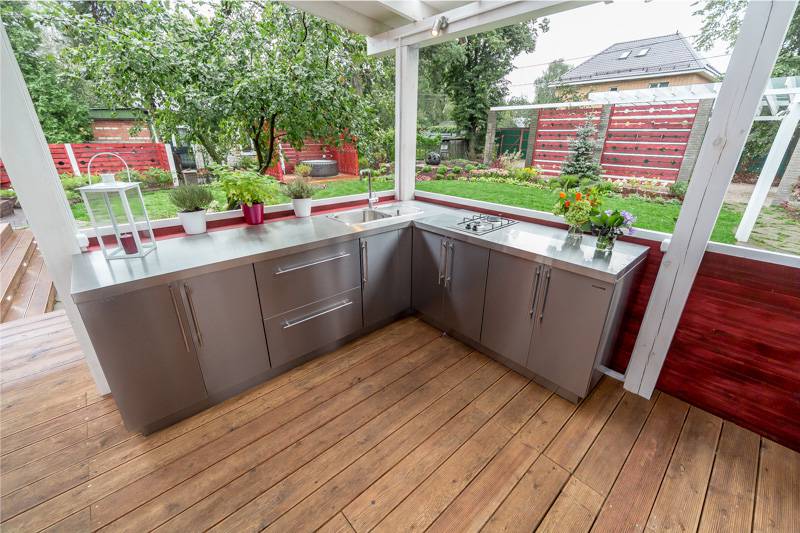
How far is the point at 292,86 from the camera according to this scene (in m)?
2.28

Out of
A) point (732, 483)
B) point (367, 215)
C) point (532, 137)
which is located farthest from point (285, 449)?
point (532, 137)

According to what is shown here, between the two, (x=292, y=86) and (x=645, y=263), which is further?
(x=292, y=86)

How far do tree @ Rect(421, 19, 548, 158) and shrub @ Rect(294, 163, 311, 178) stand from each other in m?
1.34

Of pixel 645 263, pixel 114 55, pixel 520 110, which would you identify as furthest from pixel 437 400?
pixel 114 55

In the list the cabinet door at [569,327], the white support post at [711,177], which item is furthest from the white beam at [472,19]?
the cabinet door at [569,327]

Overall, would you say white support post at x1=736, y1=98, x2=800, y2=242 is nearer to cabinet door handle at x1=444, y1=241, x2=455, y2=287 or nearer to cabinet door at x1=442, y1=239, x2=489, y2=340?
cabinet door at x1=442, y1=239, x2=489, y2=340

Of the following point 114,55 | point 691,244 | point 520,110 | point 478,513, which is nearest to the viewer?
point 478,513

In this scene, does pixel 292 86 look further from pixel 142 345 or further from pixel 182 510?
pixel 182 510

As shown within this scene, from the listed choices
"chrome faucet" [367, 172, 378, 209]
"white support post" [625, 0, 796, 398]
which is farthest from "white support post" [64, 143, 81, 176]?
"white support post" [625, 0, 796, 398]

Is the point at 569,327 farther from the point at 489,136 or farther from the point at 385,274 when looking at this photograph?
the point at 489,136

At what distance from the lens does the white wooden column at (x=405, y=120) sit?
2.85 meters

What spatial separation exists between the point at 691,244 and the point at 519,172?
1230mm

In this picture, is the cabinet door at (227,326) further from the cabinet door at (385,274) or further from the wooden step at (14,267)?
the wooden step at (14,267)

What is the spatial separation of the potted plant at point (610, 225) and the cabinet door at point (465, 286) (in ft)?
2.06
